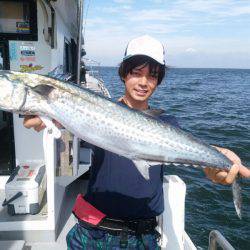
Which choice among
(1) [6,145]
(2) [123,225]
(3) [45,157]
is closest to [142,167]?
(2) [123,225]

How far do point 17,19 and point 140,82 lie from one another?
156 inches

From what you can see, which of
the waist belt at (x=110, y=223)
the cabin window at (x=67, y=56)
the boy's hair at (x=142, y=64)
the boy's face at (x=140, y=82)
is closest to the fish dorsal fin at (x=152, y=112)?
the boy's face at (x=140, y=82)

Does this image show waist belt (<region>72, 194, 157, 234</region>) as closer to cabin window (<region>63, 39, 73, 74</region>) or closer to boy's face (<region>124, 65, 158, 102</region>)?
boy's face (<region>124, 65, 158, 102</region>)

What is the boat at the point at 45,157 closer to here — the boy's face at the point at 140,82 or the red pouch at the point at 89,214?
the red pouch at the point at 89,214

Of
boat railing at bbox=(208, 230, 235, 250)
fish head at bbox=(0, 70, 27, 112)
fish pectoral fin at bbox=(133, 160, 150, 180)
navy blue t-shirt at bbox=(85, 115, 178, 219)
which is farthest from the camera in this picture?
boat railing at bbox=(208, 230, 235, 250)

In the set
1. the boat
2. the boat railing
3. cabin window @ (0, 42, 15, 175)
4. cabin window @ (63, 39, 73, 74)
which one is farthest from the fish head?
cabin window @ (63, 39, 73, 74)

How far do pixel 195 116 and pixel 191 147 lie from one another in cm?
2086

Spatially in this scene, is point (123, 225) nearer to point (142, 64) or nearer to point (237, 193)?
point (237, 193)

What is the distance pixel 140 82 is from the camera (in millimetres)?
3018

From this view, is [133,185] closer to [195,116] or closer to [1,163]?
[1,163]

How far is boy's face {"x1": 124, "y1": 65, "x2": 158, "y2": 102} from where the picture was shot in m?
3.03

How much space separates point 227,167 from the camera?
2.97 meters

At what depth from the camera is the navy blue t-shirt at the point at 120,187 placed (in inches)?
120

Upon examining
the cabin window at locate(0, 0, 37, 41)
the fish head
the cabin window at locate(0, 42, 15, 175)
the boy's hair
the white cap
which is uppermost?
the cabin window at locate(0, 0, 37, 41)
